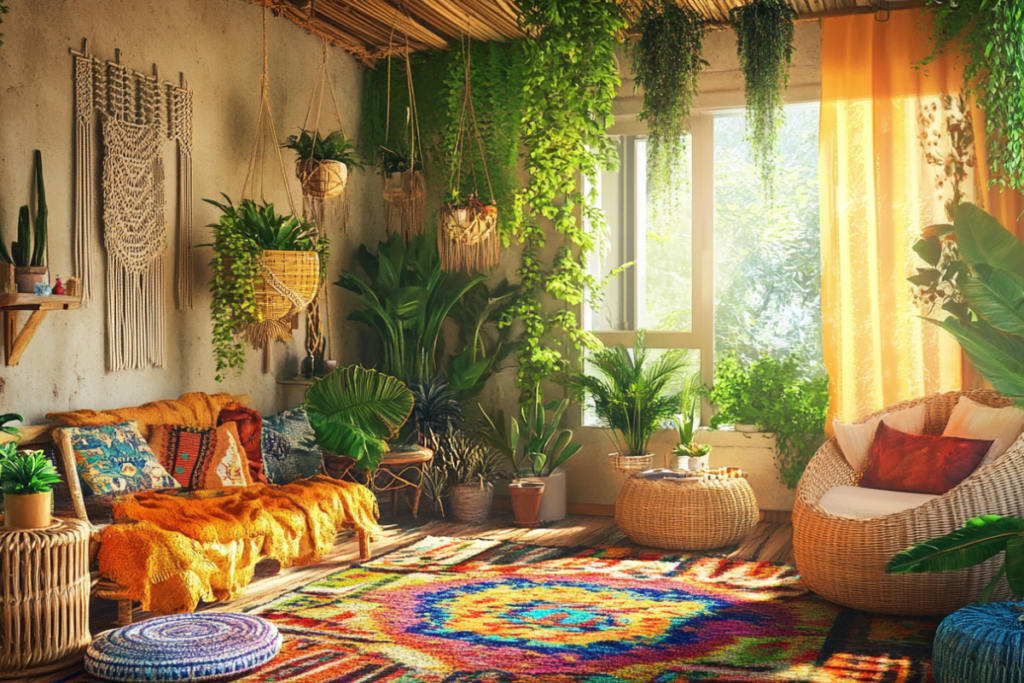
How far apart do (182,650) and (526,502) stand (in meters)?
2.87

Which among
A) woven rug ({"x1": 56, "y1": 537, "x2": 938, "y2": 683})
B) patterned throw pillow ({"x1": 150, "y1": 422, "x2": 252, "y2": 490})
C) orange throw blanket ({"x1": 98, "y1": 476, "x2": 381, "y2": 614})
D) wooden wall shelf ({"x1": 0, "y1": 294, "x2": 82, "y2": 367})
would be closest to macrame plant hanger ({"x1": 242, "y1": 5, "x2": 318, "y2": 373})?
patterned throw pillow ({"x1": 150, "y1": 422, "x2": 252, "y2": 490})

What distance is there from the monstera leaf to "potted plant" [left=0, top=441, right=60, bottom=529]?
1727 millimetres

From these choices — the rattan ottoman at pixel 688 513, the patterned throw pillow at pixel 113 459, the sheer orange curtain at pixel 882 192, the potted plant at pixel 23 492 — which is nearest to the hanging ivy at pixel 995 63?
the sheer orange curtain at pixel 882 192

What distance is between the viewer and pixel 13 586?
328 centimetres

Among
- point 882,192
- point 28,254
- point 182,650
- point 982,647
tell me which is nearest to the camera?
point 982,647

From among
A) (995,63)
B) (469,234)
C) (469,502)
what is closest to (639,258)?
(469,234)

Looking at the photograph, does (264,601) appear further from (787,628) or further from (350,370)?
(787,628)

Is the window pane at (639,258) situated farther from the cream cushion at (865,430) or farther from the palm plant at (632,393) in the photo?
the cream cushion at (865,430)

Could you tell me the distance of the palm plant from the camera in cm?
600

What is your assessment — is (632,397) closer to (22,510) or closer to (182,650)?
(182,650)

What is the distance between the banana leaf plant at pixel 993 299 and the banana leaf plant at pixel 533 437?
2.50 meters

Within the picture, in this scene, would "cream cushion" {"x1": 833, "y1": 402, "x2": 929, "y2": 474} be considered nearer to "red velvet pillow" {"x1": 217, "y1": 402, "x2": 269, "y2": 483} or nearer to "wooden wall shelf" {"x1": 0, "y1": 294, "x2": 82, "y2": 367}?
"red velvet pillow" {"x1": 217, "y1": 402, "x2": 269, "y2": 483}

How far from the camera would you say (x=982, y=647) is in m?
2.85

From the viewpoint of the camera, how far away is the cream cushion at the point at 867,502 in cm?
413
